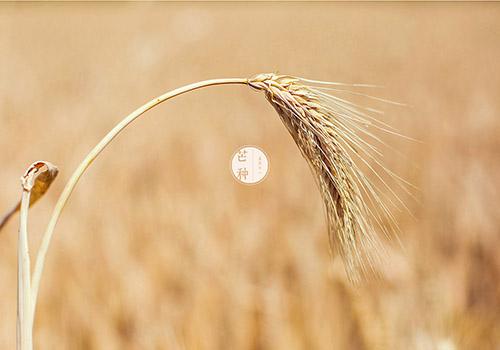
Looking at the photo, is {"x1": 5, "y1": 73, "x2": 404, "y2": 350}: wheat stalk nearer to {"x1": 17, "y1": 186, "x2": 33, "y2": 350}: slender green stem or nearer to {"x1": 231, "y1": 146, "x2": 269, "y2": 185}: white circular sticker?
{"x1": 17, "y1": 186, "x2": 33, "y2": 350}: slender green stem

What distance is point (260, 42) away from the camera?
1844mm

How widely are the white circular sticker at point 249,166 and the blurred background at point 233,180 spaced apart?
46 cm

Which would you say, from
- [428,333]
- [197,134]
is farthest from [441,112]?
[428,333]

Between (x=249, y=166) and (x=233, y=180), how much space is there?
76 cm

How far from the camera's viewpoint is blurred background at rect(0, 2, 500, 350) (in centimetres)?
125

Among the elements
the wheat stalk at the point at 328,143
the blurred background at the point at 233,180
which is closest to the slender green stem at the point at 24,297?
the wheat stalk at the point at 328,143

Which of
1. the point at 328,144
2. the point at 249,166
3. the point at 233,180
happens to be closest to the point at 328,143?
the point at 328,144

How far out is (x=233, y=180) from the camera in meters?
1.58

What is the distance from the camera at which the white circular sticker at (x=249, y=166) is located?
2.68 ft

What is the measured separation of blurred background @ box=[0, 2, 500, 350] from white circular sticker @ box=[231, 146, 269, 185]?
46 centimetres

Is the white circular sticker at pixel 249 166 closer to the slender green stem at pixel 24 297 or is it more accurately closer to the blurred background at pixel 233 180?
the slender green stem at pixel 24 297

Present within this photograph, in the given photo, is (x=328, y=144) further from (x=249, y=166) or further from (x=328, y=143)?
(x=249, y=166)

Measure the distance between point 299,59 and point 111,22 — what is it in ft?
2.11

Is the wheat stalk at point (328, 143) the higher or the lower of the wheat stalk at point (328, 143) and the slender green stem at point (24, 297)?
the higher
